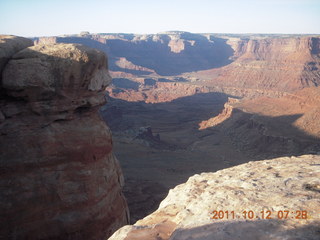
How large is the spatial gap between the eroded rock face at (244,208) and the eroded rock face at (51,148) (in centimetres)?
459

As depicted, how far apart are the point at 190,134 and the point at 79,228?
4080 cm

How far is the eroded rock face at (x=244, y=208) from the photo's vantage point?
5.21 metres

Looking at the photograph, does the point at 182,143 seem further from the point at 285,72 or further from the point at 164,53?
the point at 164,53

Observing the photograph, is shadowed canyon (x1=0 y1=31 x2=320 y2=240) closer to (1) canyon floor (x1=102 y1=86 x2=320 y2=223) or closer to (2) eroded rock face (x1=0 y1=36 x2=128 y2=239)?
(2) eroded rock face (x1=0 y1=36 x2=128 y2=239)

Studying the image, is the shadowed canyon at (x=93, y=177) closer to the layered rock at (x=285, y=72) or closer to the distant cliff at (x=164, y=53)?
the layered rock at (x=285, y=72)

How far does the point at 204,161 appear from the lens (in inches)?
1353

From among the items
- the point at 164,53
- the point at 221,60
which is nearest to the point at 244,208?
the point at 164,53

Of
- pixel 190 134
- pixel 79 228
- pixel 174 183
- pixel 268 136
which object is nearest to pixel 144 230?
pixel 79 228

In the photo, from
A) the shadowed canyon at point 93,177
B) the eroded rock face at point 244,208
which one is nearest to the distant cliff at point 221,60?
the shadowed canyon at point 93,177

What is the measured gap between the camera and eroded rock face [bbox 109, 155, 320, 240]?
5.21 meters

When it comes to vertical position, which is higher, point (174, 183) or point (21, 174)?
point (21, 174)

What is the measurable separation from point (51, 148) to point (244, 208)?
7631 mm

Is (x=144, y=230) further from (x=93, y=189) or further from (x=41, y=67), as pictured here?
(x=41, y=67)

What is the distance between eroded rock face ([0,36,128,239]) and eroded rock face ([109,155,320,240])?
4593mm
